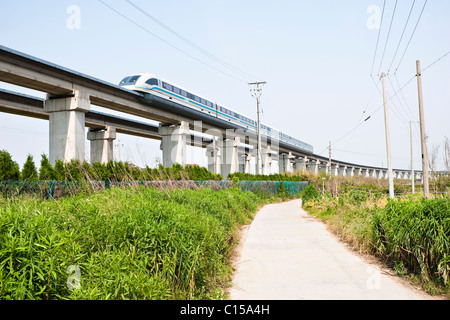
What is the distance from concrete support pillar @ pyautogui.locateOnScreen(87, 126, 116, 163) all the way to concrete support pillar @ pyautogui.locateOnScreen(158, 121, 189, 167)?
17.4ft

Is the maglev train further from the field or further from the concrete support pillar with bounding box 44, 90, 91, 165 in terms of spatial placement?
the field

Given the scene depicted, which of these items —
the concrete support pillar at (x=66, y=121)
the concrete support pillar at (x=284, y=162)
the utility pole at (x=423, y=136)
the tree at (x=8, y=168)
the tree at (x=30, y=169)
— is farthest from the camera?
the concrete support pillar at (x=284, y=162)

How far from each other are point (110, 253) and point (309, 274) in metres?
3.63

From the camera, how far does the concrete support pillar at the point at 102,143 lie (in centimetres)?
3591

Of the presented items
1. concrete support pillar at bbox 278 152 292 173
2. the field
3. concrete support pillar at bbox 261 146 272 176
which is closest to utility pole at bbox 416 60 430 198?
the field

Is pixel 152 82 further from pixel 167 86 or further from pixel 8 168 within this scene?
pixel 8 168

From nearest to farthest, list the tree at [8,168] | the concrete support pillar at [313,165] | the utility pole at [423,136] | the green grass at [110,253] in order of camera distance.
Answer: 1. the green grass at [110,253]
2. the tree at [8,168]
3. the utility pole at [423,136]
4. the concrete support pillar at [313,165]

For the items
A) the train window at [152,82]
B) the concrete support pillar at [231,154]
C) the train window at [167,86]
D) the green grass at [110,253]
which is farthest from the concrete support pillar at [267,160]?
the green grass at [110,253]

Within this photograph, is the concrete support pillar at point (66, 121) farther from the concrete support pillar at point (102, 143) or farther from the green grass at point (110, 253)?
the green grass at point (110, 253)

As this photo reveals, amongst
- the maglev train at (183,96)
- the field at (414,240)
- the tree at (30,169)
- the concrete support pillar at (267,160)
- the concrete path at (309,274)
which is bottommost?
the concrete path at (309,274)

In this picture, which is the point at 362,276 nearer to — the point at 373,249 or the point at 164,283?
the point at 373,249

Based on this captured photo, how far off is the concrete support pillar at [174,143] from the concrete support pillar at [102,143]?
5311 mm

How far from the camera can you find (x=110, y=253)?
14.5ft
